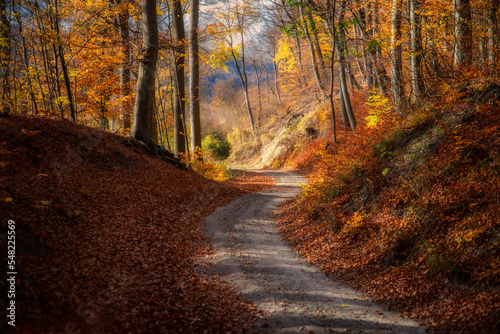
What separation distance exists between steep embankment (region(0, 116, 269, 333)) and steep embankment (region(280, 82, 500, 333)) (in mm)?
3038

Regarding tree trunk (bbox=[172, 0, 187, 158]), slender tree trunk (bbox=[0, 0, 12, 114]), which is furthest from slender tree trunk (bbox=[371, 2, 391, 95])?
slender tree trunk (bbox=[0, 0, 12, 114])

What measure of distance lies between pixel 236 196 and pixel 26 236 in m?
10.2

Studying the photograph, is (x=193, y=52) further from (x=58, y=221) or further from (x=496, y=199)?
(x=496, y=199)

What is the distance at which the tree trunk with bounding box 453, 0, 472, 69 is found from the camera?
949cm

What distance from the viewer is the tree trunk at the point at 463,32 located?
949 centimetres

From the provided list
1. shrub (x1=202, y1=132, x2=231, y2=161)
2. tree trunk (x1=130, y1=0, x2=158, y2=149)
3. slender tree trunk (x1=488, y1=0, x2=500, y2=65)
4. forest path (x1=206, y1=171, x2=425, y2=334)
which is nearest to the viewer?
forest path (x1=206, y1=171, x2=425, y2=334)

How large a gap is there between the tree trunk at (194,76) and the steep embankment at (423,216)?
8.96 metres

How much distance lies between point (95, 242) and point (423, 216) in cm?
710

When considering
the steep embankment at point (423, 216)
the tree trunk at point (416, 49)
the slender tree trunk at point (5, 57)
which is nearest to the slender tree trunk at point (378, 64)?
the tree trunk at point (416, 49)

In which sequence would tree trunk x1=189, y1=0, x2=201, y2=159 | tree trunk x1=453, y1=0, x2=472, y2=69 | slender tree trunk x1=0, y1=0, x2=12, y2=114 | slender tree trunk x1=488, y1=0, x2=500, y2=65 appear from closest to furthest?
slender tree trunk x1=488, y1=0, x2=500, y2=65 → tree trunk x1=453, y1=0, x2=472, y2=69 → slender tree trunk x1=0, y1=0, x2=12, y2=114 → tree trunk x1=189, y1=0, x2=201, y2=159

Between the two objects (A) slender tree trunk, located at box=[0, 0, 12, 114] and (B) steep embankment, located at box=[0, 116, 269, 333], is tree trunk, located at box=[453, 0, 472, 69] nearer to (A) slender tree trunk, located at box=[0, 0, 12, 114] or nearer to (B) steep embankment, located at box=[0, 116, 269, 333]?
(B) steep embankment, located at box=[0, 116, 269, 333]

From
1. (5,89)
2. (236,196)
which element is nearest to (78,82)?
(5,89)

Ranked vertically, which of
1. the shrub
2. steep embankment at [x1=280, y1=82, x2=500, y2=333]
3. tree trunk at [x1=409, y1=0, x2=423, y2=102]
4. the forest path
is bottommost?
the forest path

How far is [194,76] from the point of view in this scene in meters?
17.4
